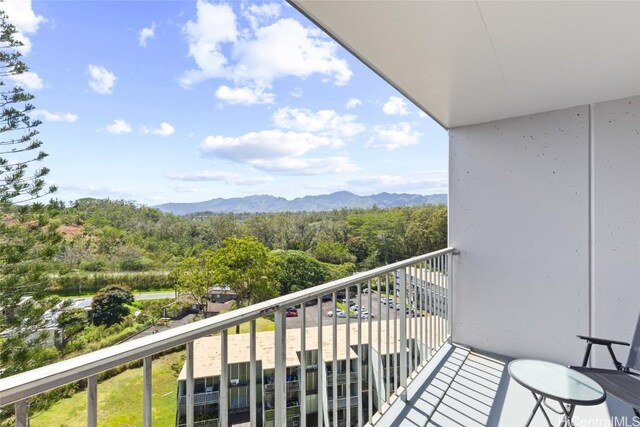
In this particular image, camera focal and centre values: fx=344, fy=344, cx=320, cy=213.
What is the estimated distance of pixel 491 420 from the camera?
7.30 feet

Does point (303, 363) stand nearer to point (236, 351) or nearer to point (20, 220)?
point (236, 351)

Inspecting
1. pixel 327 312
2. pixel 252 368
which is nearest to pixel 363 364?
pixel 327 312

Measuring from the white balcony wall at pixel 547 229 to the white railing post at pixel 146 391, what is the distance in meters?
3.14

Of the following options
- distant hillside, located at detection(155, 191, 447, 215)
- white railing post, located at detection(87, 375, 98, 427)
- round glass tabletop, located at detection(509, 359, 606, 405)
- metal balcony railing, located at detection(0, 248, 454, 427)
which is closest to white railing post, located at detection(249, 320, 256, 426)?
metal balcony railing, located at detection(0, 248, 454, 427)

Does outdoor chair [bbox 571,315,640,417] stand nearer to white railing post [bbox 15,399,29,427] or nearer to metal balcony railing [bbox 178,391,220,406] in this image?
metal balcony railing [bbox 178,391,220,406]

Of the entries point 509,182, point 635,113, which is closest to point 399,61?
point 509,182

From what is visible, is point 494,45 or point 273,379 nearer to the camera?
point 273,379

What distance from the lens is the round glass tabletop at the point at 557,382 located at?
5.43ft

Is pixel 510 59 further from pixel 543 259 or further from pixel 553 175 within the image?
pixel 543 259

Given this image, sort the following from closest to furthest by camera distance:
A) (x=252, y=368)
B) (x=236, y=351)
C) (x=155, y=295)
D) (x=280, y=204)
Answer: (x=252, y=368) → (x=236, y=351) → (x=155, y=295) → (x=280, y=204)

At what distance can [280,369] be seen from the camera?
1400mm

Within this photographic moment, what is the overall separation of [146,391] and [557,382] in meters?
1.99

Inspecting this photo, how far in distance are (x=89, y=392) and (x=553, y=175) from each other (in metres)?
3.51

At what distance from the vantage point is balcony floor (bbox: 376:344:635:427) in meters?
2.20
